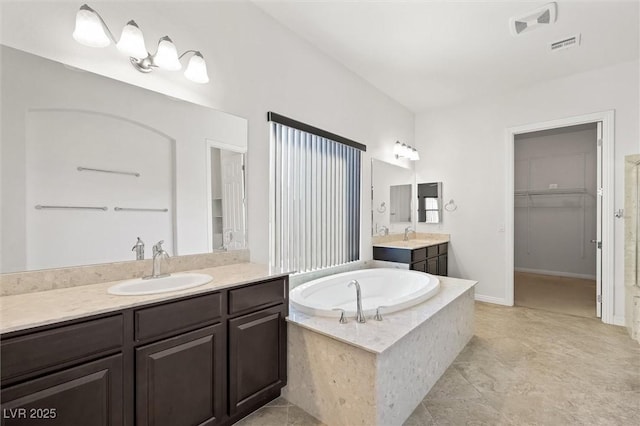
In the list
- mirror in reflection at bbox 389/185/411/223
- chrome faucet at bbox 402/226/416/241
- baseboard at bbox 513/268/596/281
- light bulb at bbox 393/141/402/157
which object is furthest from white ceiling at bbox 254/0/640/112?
baseboard at bbox 513/268/596/281

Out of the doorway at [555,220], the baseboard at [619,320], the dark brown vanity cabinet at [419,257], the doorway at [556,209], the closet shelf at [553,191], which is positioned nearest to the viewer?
the baseboard at [619,320]

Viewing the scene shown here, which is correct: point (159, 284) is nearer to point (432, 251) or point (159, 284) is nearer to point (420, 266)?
point (420, 266)

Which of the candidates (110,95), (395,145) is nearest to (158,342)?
(110,95)

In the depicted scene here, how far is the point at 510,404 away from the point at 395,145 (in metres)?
3.17

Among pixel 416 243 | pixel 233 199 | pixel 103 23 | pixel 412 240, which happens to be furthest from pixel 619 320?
pixel 103 23

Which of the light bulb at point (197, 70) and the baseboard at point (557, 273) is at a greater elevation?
the light bulb at point (197, 70)

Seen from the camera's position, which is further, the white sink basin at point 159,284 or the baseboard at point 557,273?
the baseboard at point 557,273

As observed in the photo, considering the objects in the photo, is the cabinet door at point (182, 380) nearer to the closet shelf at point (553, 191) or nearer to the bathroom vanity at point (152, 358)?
the bathroom vanity at point (152, 358)

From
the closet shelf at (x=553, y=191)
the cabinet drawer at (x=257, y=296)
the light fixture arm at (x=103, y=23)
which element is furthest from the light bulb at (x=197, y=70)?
the closet shelf at (x=553, y=191)

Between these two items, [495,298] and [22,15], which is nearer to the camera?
[22,15]

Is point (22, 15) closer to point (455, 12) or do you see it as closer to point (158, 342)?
point (158, 342)

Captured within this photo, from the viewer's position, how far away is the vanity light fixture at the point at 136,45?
4.78 feet

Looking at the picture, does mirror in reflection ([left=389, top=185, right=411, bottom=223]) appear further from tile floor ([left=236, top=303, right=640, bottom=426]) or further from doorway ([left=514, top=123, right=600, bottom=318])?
doorway ([left=514, top=123, right=600, bottom=318])

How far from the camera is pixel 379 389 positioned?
1.54 metres
